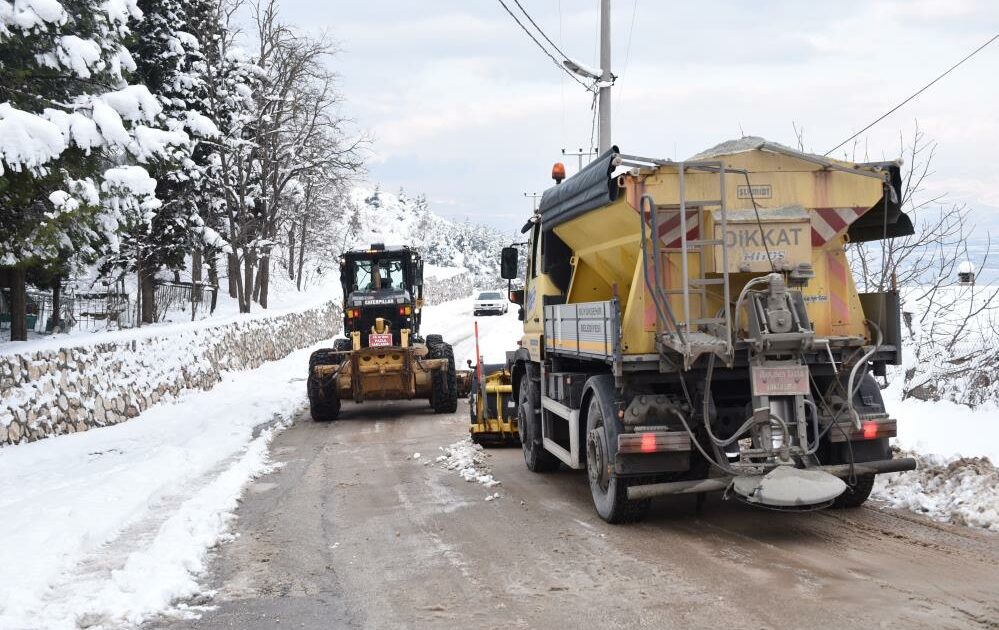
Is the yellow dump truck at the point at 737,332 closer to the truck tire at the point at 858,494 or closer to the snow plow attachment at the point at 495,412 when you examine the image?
the truck tire at the point at 858,494

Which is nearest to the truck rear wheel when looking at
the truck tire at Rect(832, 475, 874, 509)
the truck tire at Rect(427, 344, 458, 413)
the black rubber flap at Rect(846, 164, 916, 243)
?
the truck tire at Rect(427, 344, 458, 413)

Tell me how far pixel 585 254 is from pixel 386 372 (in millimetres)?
7495

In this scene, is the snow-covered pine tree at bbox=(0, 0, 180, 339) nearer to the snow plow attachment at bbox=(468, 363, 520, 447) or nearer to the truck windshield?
the truck windshield

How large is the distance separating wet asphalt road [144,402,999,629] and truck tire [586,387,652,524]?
0.42 feet

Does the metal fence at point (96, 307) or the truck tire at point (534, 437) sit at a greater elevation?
the metal fence at point (96, 307)

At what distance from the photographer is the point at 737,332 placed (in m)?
6.98

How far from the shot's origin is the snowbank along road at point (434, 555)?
5309 mm

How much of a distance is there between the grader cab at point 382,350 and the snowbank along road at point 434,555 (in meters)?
4.64

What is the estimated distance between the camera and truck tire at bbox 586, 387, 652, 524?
7.44 metres

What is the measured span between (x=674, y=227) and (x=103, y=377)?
10990mm

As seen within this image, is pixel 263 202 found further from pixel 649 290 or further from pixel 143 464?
pixel 649 290

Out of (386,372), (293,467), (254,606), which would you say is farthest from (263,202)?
(254,606)

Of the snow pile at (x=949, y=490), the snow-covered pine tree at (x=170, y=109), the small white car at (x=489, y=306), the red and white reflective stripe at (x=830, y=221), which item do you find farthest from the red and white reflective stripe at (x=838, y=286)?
the small white car at (x=489, y=306)

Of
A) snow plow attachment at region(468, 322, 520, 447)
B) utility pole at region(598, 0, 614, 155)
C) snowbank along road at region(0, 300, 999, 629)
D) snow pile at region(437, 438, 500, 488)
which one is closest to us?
snowbank along road at region(0, 300, 999, 629)
